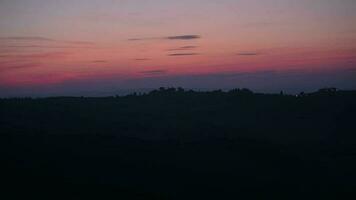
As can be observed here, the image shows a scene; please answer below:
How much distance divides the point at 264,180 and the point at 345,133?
19.5 m

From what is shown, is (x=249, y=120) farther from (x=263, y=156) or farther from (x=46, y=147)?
(x=46, y=147)

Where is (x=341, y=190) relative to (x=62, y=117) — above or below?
below

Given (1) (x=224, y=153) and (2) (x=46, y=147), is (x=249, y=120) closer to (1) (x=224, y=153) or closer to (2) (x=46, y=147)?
(1) (x=224, y=153)

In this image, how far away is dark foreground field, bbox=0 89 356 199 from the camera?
19.4 metres

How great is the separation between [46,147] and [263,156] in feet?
36.3

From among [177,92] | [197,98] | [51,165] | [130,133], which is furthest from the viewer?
[177,92]

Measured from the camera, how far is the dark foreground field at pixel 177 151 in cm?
1938

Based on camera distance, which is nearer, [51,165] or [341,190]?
[51,165]

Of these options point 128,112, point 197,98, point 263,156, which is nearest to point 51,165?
point 263,156

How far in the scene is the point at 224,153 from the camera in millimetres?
26328

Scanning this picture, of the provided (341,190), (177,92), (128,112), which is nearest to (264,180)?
(341,190)

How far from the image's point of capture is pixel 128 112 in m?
45.5

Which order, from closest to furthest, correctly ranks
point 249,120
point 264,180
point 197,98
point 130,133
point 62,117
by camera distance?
point 264,180 → point 130,133 → point 62,117 → point 249,120 → point 197,98

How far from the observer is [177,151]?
84.6ft
